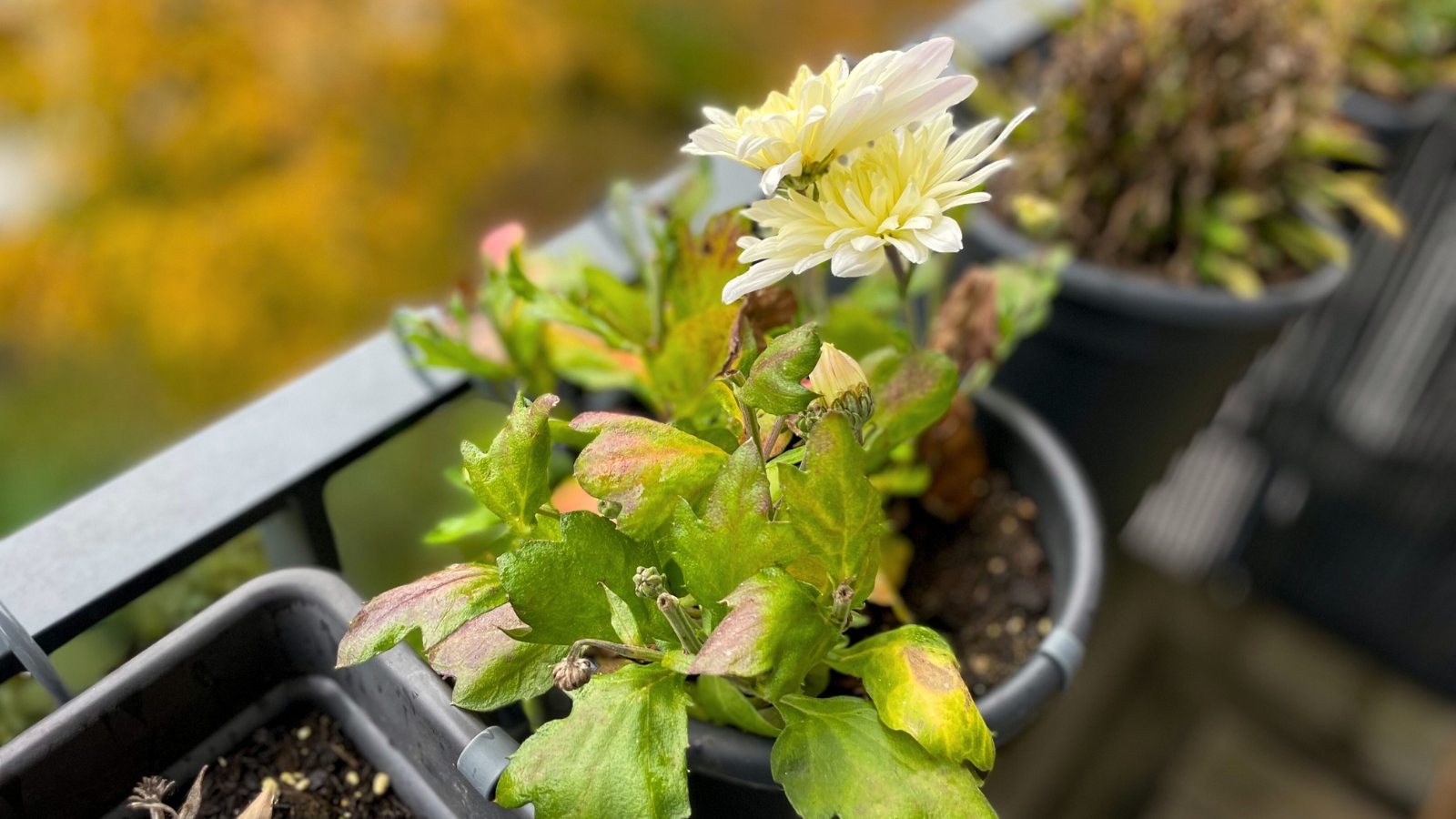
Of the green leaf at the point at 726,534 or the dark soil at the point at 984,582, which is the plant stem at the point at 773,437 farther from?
the dark soil at the point at 984,582

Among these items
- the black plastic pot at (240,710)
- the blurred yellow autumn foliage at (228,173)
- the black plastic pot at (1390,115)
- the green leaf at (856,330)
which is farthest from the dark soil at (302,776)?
the black plastic pot at (1390,115)

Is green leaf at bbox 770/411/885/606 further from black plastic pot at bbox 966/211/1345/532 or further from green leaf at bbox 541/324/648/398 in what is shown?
black plastic pot at bbox 966/211/1345/532

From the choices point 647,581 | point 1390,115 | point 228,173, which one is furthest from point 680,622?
point 228,173

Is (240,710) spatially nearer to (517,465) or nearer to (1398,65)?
(517,465)

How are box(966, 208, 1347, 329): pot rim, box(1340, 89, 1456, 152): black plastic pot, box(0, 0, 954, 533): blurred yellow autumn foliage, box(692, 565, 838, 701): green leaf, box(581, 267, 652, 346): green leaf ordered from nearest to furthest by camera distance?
box(692, 565, 838, 701): green leaf
box(581, 267, 652, 346): green leaf
box(966, 208, 1347, 329): pot rim
box(1340, 89, 1456, 152): black plastic pot
box(0, 0, 954, 533): blurred yellow autumn foliage

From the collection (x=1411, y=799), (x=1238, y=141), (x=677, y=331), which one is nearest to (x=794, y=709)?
(x=677, y=331)

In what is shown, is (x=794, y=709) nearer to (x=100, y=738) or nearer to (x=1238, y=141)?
(x=100, y=738)

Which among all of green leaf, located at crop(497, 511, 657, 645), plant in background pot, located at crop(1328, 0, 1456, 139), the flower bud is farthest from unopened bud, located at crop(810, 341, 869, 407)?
plant in background pot, located at crop(1328, 0, 1456, 139)

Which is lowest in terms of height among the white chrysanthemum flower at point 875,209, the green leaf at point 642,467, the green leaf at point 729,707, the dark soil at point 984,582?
the dark soil at point 984,582
